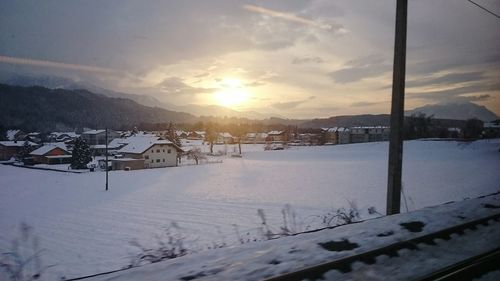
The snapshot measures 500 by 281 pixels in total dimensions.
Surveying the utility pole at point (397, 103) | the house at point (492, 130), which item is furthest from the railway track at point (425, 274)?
the house at point (492, 130)

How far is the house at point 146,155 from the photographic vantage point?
6062 cm

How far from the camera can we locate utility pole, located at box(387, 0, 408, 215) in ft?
25.2

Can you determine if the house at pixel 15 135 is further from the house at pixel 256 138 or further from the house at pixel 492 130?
the house at pixel 492 130

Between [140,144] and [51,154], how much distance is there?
63.1 ft

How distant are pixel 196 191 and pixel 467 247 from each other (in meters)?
29.4

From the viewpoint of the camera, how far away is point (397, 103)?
770 centimetres

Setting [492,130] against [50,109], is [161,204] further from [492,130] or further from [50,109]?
[492,130]

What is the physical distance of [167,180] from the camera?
42.8 meters

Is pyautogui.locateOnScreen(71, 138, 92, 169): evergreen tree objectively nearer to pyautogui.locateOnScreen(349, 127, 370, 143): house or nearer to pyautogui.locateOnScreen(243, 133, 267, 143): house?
pyautogui.locateOnScreen(243, 133, 267, 143): house

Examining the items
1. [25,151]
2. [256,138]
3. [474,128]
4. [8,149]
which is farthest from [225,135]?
[474,128]

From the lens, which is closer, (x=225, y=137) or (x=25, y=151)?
(x=25, y=151)

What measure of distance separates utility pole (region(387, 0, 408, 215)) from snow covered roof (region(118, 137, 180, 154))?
5857 centimetres

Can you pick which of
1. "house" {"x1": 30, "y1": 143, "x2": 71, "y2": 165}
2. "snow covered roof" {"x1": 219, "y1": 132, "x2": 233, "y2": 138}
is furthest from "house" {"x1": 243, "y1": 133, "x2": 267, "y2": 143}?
"house" {"x1": 30, "y1": 143, "x2": 71, "y2": 165}

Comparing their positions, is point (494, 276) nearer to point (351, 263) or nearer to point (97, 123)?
point (351, 263)
